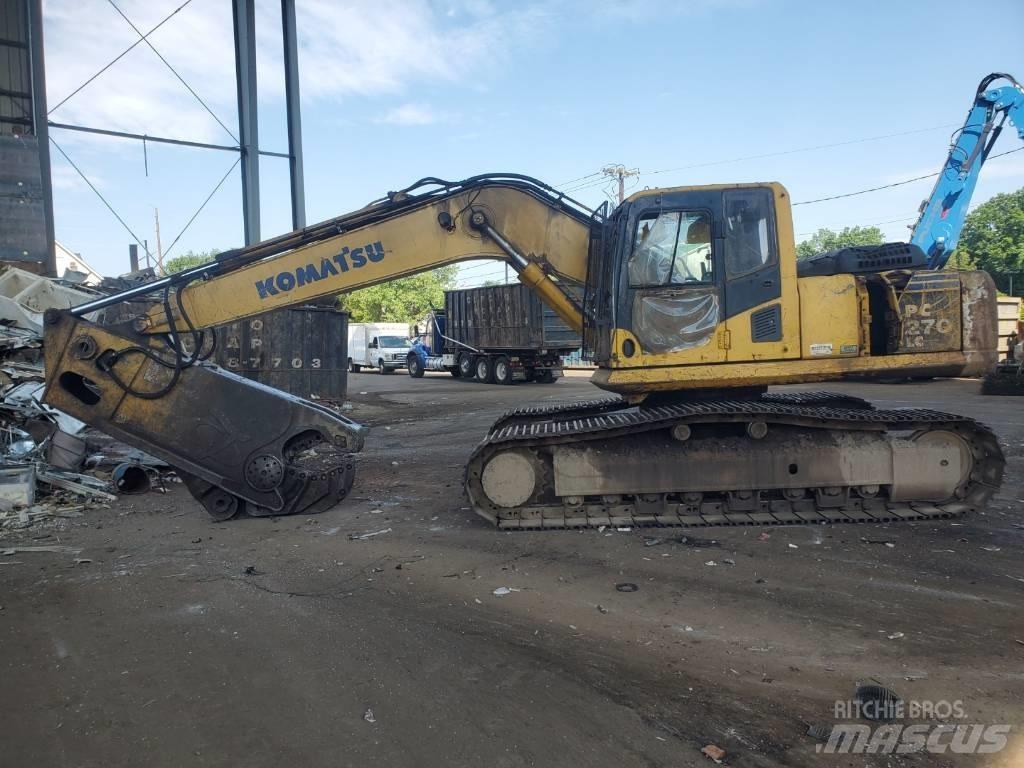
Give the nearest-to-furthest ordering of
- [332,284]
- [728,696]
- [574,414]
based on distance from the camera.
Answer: [728,696] < [332,284] < [574,414]

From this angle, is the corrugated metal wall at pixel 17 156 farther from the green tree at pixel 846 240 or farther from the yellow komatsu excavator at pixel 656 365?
the green tree at pixel 846 240

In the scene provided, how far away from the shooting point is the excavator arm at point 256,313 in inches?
236

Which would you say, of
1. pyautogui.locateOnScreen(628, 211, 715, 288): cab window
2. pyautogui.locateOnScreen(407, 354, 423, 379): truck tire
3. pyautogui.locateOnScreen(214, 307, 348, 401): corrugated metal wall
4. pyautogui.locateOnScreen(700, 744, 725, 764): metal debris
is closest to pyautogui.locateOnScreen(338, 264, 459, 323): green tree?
pyautogui.locateOnScreen(407, 354, 423, 379): truck tire

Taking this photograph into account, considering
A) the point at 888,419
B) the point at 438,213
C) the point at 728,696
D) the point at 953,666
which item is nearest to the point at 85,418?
the point at 438,213

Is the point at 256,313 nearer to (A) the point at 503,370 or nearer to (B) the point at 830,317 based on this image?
(B) the point at 830,317

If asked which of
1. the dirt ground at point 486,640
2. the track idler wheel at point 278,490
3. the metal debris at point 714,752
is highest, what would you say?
the track idler wheel at point 278,490

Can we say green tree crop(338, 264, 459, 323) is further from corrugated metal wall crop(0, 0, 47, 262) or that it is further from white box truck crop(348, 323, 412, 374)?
corrugated metal wall crop(0, 0, 47, 262)

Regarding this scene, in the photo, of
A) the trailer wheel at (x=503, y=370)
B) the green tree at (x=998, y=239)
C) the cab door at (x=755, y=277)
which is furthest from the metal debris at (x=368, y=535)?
the green tree at (x=998, y=239)

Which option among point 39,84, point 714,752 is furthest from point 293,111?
point 714,752

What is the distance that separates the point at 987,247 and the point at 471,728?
39104mm

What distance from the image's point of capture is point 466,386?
944 inches

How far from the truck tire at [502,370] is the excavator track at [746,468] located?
18815 mm

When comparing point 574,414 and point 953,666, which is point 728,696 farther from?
point 574,414

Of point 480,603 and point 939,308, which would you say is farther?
point 939,308
